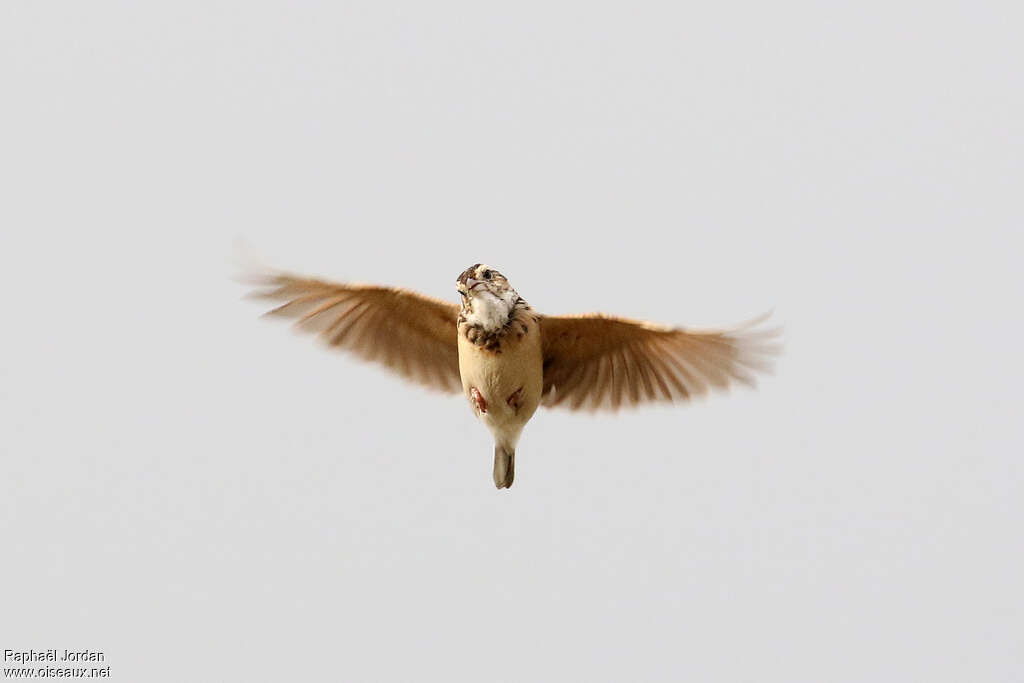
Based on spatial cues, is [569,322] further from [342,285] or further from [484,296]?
[342,285]

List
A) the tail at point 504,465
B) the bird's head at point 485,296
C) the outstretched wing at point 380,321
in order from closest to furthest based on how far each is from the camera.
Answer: the bird's head at point 485,296
the outstretched wing at point 380,321
the tail at point 504,465

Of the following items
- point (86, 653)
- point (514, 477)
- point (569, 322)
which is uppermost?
point (569, 322)

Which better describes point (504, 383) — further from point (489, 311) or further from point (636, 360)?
point (636, 360)

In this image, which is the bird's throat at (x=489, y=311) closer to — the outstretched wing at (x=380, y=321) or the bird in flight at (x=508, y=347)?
the bird in flight at (x=508, y=347)

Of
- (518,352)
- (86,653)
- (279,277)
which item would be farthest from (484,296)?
(86,653)

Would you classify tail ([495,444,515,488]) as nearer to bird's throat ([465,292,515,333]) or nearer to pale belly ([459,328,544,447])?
pale belly ([459,328,544,447])

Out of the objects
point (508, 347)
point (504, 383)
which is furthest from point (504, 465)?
point (508, 347)

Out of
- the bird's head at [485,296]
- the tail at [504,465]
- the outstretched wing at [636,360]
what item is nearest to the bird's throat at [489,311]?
the bird's head at [485,296]

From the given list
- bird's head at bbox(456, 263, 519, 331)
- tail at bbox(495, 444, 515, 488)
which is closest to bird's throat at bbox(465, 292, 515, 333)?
bird's head at bbox(456, 263, 519, 331)
